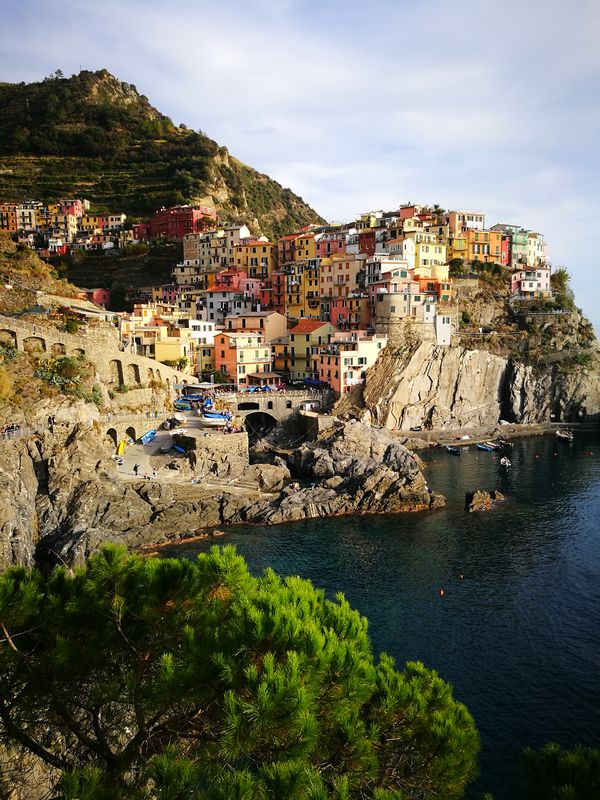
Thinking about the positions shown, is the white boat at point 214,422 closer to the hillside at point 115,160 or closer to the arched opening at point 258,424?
the arched opening at point 258,424

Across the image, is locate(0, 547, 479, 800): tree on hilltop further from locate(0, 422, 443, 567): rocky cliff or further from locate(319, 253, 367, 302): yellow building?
locate(319, 253, 367, 302): yellow building

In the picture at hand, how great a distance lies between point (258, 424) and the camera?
1983 inches

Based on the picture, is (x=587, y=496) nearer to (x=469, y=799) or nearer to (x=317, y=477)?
(x=317, y=477)

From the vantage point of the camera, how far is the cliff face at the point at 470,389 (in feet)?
171

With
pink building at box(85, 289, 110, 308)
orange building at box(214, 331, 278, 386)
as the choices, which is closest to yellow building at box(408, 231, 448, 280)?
orange building at box(214, 331, 278, 386)

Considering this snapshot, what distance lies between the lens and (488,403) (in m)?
57.8

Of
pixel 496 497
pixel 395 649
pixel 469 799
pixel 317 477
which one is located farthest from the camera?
pixel 317 477

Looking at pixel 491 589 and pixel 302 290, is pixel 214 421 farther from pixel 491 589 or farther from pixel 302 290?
pixel 302 290

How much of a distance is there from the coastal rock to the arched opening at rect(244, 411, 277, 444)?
17.7m

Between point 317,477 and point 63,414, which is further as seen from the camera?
point 317,477

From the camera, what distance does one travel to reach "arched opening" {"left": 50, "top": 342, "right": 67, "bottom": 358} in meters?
39.0

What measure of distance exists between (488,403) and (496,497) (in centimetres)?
2173

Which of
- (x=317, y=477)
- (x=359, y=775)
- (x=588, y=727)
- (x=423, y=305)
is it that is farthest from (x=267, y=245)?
(x=359, y=775)

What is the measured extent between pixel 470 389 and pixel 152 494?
111ft
